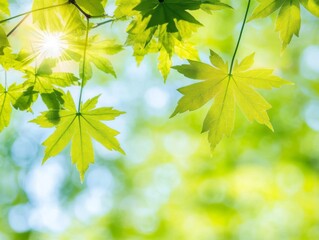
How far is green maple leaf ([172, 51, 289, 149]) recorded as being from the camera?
4.19 feet

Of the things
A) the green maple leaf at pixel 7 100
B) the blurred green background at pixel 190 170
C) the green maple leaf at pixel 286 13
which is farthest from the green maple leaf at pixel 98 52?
the blurred green background at pixel 190 170

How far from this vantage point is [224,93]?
1.34 metres

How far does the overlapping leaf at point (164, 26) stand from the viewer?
3.51 feet

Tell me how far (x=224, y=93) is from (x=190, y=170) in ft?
30.2

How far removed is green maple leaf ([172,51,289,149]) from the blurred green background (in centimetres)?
796

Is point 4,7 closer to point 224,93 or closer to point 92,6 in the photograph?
point 92,6

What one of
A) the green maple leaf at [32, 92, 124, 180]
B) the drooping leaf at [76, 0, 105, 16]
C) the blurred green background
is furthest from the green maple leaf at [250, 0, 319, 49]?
the blurred green background

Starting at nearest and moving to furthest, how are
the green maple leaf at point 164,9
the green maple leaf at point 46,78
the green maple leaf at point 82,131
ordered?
the green maple leaf at point 164,9 → the green maple leaf at point 46,78 → the green maple leaf at point 82,131

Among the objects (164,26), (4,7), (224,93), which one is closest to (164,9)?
(164,26)

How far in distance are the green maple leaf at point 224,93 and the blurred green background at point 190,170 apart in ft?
26.1

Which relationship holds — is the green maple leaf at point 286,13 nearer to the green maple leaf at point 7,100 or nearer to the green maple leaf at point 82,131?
the green maple leaf at point 82,131

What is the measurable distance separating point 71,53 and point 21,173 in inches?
430

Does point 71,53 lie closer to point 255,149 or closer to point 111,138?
point 111,138

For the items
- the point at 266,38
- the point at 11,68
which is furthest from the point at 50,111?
the point at 266,38
